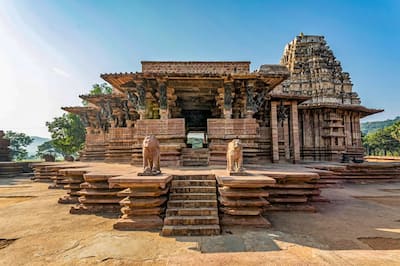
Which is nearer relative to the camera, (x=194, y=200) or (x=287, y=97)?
(x=194, y=200)

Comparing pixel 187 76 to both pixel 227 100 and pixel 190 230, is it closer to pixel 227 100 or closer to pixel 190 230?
pixel 227 100

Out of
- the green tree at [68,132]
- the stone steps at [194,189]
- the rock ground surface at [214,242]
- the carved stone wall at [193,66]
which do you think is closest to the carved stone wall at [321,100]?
the carved stone wall at [193,66]

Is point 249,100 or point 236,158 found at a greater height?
point 249,100

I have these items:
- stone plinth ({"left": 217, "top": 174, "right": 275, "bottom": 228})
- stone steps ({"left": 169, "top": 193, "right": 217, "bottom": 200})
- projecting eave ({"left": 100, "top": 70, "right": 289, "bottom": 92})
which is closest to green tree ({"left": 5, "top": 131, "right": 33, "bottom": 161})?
projecting eave ({"left": 100, "top": 70, "right": 289, "bottom": 92})

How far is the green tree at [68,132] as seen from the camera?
30734mm

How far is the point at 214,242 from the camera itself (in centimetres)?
354

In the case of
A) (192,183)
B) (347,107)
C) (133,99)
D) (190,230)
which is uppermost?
(347,107)

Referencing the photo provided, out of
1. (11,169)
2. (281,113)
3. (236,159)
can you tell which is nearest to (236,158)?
(236,159)

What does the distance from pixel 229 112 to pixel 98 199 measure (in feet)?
22.5

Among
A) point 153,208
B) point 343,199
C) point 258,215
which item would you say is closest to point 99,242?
point 153,208

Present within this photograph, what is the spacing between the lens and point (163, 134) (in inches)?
379

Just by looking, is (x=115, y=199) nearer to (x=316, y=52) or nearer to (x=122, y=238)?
(x=122, y=238)

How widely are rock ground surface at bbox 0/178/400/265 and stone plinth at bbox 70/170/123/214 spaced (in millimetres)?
283

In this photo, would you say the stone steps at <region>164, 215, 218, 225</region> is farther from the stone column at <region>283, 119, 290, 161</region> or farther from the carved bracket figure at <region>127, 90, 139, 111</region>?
the stone column at <region>283, 119, 290, 161</region>
